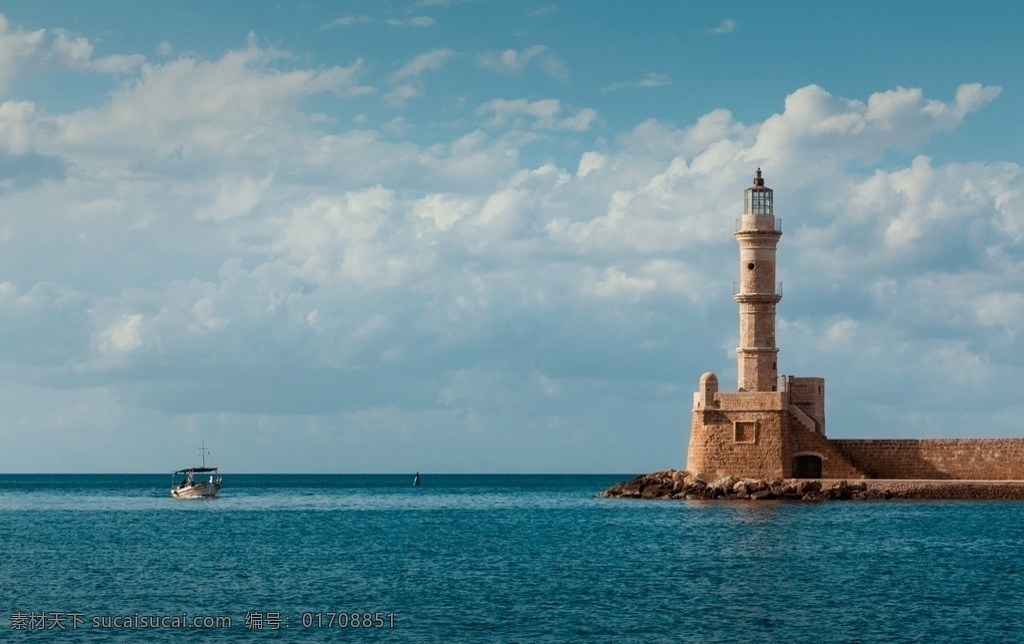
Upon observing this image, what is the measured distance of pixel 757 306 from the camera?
5206 cm

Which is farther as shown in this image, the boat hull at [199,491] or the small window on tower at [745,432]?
the boat hull at [199,491]

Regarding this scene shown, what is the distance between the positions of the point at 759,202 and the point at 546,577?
25421mm

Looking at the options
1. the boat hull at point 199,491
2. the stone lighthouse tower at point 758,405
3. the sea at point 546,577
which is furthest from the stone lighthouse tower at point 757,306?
the boat hull at point 199,491

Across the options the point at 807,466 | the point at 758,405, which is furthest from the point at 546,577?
the point at 807,466

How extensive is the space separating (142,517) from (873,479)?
27316 millimetres

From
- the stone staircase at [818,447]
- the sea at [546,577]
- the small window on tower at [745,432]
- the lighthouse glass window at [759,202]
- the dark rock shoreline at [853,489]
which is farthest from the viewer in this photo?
the lighthouse glass window at [759,202]

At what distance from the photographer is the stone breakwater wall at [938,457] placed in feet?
168

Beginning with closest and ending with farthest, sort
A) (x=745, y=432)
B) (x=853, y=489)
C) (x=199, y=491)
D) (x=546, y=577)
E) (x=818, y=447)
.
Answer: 1. (x=546, y=577)
2. (x=853, y=489)
3. (x=745, y=432)
4. (x=818, y=447)
5. (x=199, y=491)

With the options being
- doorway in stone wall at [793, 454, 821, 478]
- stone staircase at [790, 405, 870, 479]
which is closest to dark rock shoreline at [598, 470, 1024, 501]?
stone staircase at [790, 405, 870, 479]

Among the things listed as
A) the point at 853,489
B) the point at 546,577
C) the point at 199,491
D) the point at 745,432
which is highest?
the point at 745,432

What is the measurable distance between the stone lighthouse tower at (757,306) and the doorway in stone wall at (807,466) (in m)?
3.10

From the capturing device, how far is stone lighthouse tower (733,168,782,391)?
5203 centimetres

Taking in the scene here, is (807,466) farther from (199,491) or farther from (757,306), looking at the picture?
(199,491)

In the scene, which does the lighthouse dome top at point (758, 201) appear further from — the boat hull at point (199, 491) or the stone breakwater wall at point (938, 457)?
the boat hull at point (199, 491)
